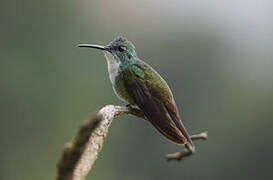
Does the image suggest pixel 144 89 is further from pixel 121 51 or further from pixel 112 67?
pixel 121 51

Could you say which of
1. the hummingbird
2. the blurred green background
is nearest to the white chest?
the hummingbird

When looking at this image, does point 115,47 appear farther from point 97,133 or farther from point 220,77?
point 220,77

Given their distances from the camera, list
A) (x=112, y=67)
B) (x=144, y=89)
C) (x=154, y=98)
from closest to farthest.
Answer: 1. (x=154, y=98)
2. (x=144, y=89)
3. (x=112, y=67)

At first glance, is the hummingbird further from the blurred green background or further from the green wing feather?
the blurred green background

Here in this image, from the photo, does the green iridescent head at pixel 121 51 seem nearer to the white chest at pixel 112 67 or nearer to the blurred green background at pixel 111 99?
the white chest at pixel 112 67

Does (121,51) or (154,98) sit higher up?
(121,51)

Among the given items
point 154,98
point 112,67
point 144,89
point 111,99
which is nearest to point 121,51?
point 112,67
